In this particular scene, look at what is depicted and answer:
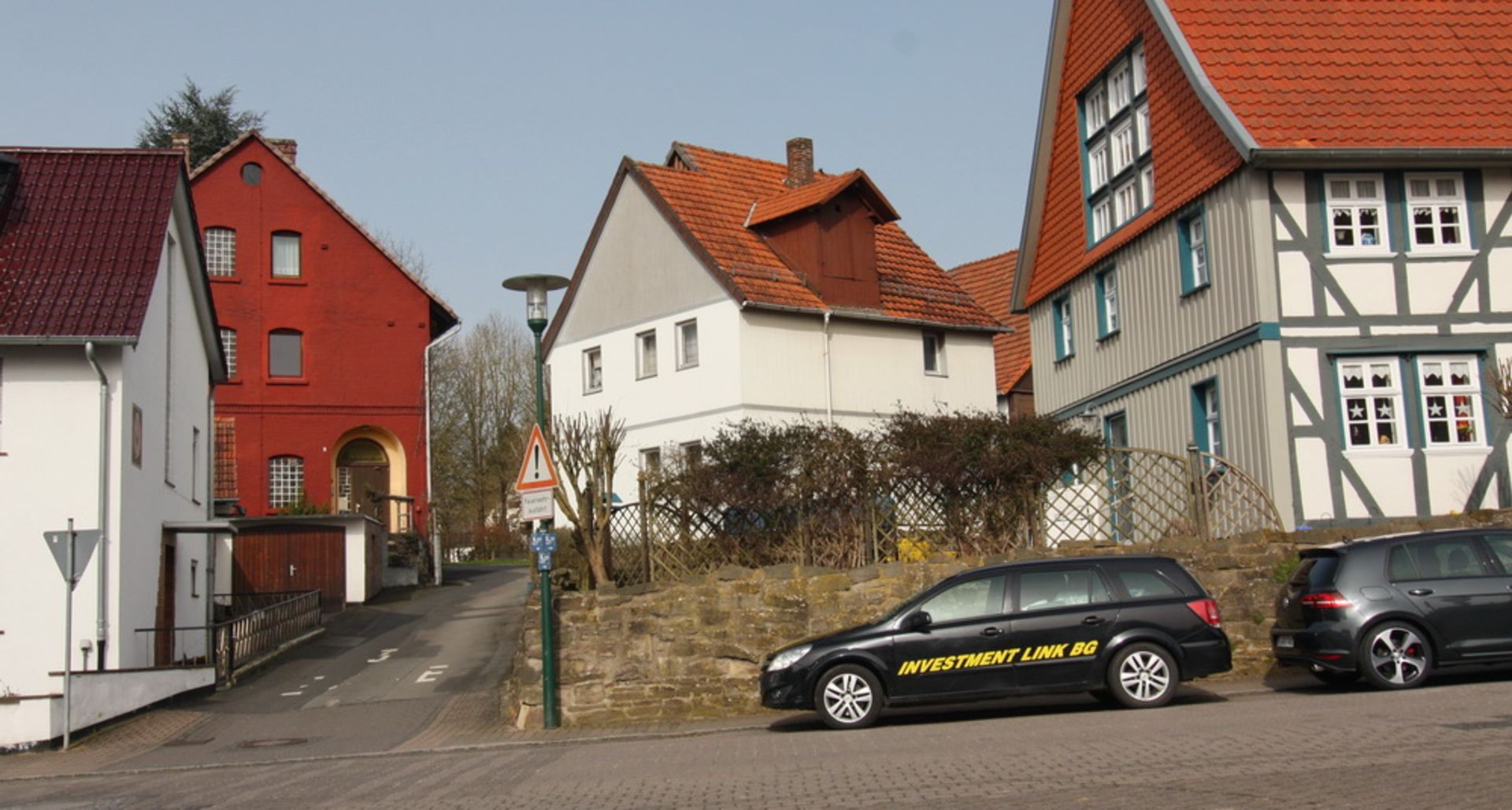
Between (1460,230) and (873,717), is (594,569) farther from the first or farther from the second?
(1460,230)

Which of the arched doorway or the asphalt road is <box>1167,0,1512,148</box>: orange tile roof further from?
the arched doorway

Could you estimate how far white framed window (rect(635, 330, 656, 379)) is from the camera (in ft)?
123

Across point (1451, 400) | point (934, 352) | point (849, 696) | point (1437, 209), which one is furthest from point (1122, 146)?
point (849, 696)

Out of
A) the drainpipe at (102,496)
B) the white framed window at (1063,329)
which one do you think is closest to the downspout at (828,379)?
the white framed window at (1063,329)

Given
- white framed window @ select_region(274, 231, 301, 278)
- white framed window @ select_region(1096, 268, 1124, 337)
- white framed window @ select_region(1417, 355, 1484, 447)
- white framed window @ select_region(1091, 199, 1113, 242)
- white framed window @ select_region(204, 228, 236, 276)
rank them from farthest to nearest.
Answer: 1. white framed window @ select_region(274, 231, 301, 278)
2. white framed window @ select_region(204, 228, 236, 276)
3. white framed window @ select_region(1091, 199, 1113, 242)
4. white framed window @ select_region(1096, 268, 1124, 337)
5. white framed window @ select_region(1417, 355, 1484, 447)

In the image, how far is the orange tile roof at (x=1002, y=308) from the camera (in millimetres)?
40875

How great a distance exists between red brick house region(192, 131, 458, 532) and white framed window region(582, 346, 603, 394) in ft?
21.7

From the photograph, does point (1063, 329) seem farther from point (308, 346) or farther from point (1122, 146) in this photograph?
point (308, 346)

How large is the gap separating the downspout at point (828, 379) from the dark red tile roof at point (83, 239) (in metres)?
16.1

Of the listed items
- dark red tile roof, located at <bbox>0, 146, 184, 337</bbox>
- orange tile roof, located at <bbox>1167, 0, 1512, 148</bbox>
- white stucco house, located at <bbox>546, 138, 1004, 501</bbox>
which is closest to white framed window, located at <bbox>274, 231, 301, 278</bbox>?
white stucco house, located at <bbox>546, 138, 1004, 501</bbox>

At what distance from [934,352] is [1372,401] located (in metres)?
18.5

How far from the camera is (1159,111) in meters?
24.3

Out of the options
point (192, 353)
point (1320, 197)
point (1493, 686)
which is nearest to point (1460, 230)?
point (1320, 197)

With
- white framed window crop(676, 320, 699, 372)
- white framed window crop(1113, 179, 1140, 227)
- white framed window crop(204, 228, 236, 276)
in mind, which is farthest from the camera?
white framed window crop(204, 228, 236, 276)
